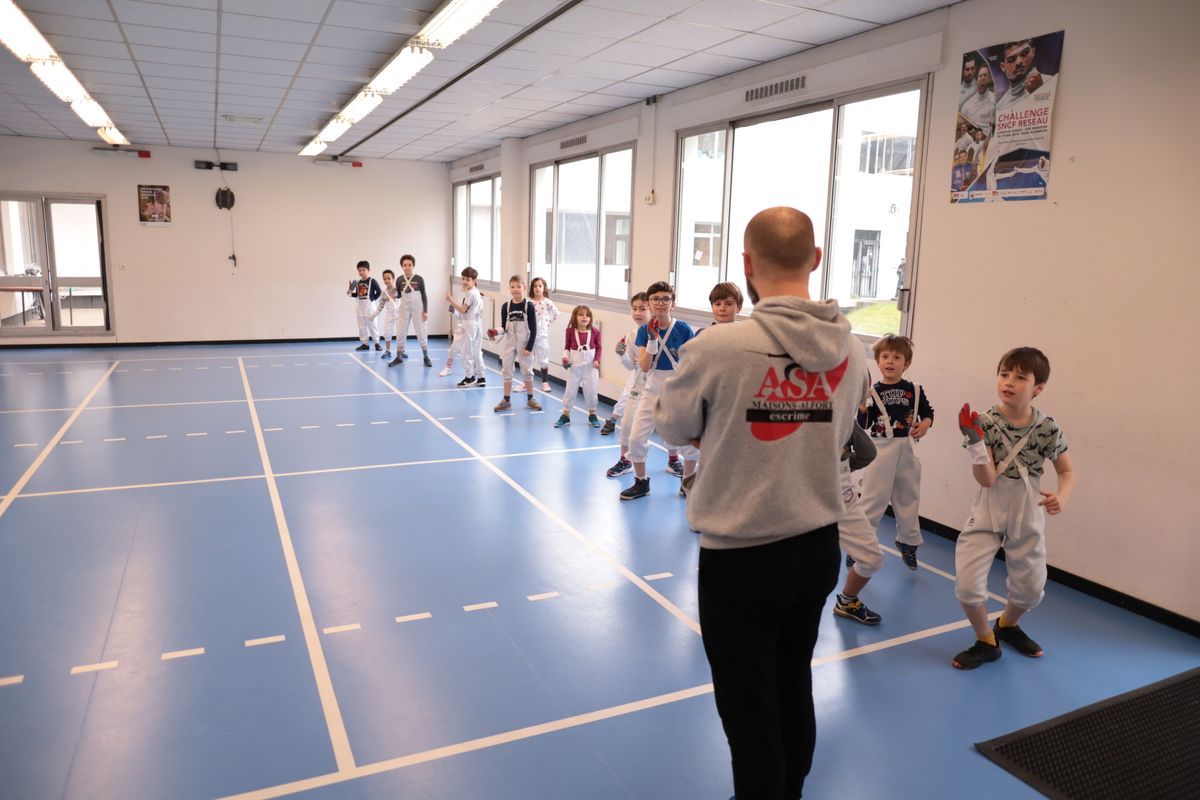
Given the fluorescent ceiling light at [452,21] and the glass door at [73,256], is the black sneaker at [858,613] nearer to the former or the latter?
the fluorescent ceiling light at [452,21]

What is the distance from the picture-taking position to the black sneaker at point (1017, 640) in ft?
12.6

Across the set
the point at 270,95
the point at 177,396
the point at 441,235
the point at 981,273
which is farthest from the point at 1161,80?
the point at 441,235

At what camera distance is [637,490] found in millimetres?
6203

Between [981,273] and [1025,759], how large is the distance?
3.20m

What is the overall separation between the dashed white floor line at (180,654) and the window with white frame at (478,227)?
11.8 m

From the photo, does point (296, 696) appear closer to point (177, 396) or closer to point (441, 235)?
point (177, 396)

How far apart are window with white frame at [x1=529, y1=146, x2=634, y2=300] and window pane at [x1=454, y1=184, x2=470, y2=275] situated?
13.0 feet

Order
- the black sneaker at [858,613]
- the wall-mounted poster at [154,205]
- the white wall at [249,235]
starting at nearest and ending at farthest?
the black sneaker at [858,613], the white wall at [249,235], the wall-mounted poster at [154,205]

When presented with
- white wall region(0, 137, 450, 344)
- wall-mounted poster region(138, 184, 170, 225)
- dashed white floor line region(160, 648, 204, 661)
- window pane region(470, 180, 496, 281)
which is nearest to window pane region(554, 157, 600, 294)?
window pane region(470, 180, 496, 281)

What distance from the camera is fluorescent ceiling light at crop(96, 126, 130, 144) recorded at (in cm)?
1223

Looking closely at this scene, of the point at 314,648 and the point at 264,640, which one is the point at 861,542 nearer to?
the point at 314,648

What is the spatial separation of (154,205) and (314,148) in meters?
3.30

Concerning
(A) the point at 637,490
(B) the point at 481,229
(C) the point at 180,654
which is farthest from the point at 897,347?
(B) the point at 481,229

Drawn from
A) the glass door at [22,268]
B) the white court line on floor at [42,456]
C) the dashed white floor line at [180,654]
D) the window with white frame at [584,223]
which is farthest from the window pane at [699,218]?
the glass door at [22,268]
